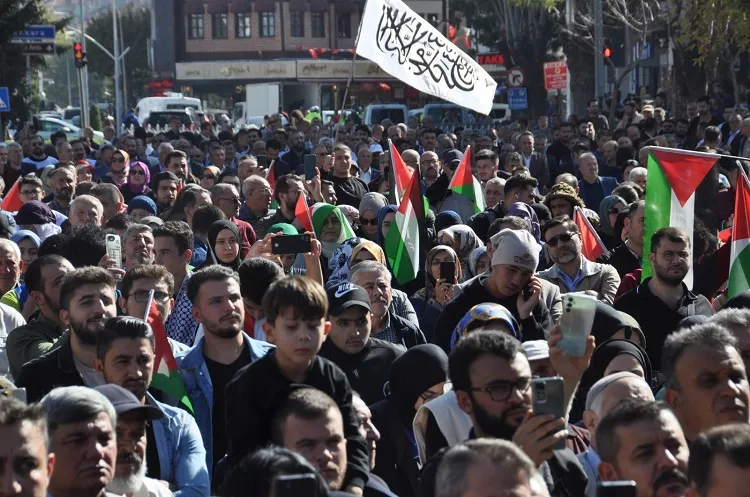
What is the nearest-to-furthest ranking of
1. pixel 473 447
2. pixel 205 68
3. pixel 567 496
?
pixel 473 447 → pixel 567 496 → pixel 205 68

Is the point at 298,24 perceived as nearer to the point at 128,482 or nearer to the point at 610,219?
the point at 610,219

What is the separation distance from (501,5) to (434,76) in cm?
3576

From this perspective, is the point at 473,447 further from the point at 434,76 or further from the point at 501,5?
the point at 501,5

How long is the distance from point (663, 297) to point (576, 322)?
244 cm

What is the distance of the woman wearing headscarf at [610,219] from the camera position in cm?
1129

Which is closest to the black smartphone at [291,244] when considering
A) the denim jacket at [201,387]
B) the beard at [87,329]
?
the denim jacket at [201,387]

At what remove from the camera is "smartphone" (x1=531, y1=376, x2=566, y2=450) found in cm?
432

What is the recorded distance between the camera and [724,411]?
207 inches

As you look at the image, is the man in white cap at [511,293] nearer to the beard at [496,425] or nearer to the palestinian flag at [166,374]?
the palestinian flag at [166,374]

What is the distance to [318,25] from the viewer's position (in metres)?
84.9

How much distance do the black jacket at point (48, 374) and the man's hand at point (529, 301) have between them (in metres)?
2.39

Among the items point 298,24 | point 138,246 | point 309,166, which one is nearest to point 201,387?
point 138,246

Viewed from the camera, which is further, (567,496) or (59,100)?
(59,100)

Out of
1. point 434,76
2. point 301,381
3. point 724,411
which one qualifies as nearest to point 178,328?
point 301,381
